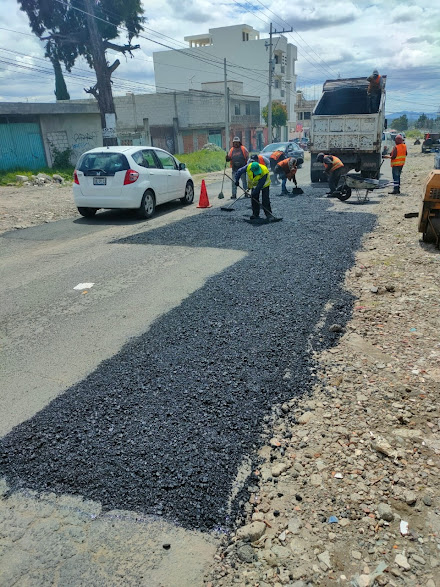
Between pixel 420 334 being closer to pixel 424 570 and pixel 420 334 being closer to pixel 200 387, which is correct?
pixel 200 387

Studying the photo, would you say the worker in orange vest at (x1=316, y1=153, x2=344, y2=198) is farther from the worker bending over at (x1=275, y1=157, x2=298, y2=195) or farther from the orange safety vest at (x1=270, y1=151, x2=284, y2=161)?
the orange safety vest at (x1=270, y1=151, x2=284, y2=161)

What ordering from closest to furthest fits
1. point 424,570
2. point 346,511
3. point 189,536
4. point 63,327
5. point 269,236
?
point 424,570, point 189,536, point 346,511, point 63,327, point 269,236

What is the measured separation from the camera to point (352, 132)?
50.3 ft

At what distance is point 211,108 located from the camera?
145 ft

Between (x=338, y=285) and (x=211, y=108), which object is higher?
(x=211, y=108)

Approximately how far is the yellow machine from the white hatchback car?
619 cm

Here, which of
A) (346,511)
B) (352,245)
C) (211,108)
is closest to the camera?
(346,511)

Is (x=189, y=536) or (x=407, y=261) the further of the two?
(x=407, y=261)

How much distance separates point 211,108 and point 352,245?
4023 cm

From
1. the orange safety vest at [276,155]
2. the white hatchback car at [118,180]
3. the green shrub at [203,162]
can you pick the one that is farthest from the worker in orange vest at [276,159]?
the green shrub at [203,162]

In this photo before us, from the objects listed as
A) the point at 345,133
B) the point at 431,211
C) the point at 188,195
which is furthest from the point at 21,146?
the point at 431,211

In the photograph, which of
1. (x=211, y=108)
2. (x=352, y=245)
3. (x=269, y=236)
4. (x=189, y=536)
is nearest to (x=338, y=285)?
(x=352, y=245)

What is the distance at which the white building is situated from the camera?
67394 millimetres

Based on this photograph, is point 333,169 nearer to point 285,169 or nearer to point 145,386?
point 285,169
